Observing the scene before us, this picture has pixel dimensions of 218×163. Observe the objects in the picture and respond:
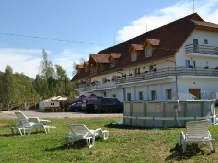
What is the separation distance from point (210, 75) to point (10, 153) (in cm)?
3165

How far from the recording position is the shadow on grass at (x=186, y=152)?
7447 millimetres

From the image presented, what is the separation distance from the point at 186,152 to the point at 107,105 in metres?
25.8

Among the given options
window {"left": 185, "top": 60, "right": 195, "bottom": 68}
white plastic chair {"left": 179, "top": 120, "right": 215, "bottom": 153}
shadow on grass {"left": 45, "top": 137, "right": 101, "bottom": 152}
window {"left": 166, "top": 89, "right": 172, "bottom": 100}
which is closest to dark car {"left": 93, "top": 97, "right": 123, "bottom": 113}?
window {"left": 166, "top": 89, "right": 172, "bottom": 100}

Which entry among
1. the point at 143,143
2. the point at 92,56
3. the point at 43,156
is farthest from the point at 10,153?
the point at 92,56

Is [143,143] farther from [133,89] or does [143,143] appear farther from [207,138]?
[133,89]

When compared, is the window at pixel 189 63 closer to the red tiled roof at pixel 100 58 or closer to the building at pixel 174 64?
the building at pixel 174 64

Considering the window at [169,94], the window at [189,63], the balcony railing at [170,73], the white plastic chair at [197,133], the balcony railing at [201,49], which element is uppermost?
the balcony railing at [201,49]

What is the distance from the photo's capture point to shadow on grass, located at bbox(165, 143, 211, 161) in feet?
24.4

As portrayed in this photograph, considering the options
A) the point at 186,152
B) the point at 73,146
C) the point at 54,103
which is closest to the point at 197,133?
the point at 186,152

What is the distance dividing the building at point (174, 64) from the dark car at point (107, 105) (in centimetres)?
589

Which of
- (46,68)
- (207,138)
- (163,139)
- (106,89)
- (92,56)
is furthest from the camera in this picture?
(46,68)

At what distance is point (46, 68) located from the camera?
235 feet

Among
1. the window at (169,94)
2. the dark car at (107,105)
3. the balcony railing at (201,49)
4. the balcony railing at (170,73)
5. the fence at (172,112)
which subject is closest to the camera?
the fence at (172,112)

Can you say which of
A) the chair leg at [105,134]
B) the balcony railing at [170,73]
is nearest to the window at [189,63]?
the balcony railing at [170,73]
